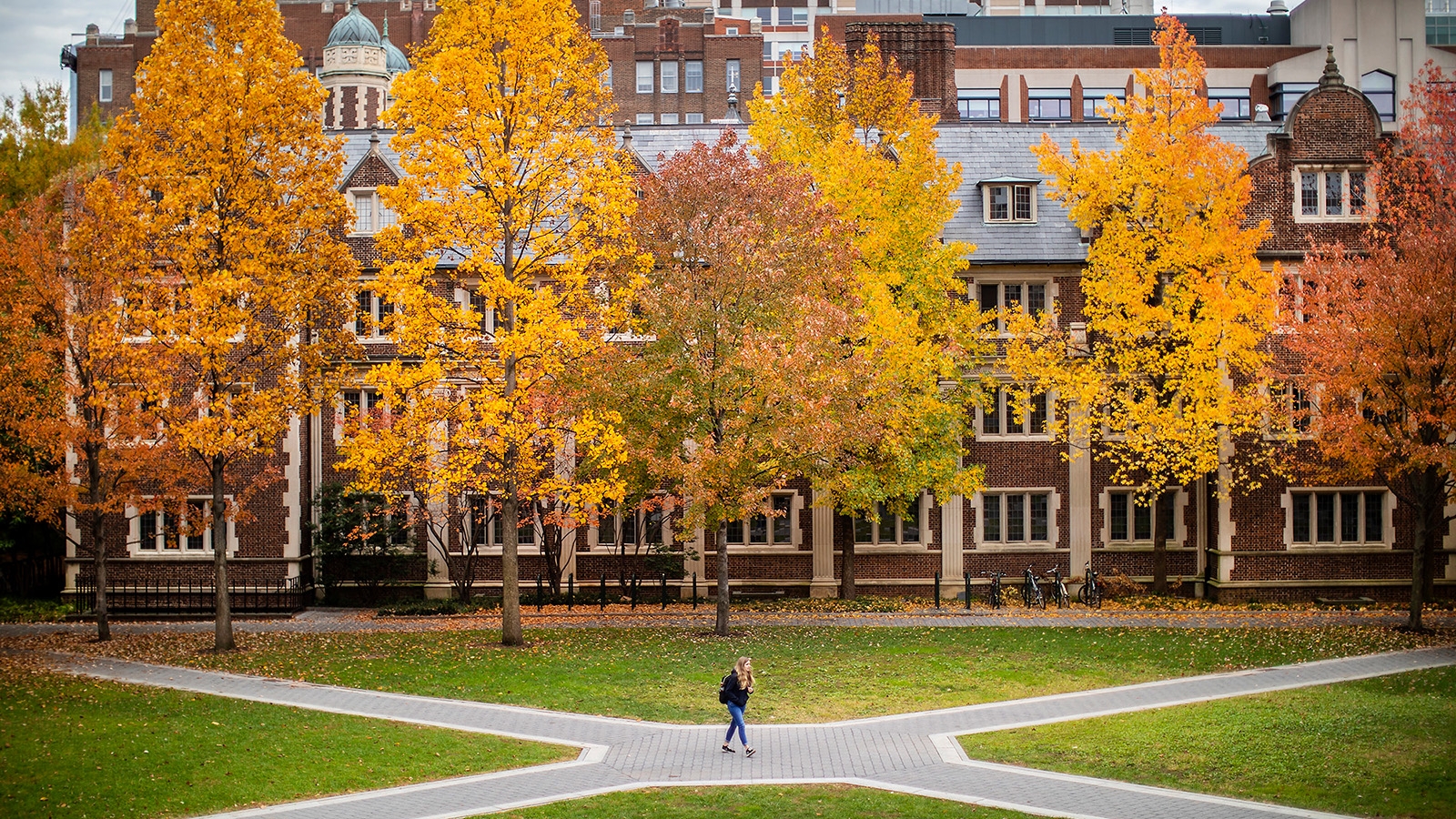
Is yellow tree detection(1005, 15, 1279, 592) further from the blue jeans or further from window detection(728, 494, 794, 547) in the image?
the blue jeans

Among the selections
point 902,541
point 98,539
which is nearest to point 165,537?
point 98,539

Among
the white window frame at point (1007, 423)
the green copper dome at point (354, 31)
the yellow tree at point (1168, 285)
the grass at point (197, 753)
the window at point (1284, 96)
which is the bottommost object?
the grass at point (197, 753)

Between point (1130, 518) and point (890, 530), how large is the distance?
24.2ft

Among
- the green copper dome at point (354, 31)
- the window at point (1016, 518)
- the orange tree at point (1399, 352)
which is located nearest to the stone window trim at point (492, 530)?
the window at point (1016, 518)

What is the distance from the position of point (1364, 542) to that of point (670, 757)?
1086 inches

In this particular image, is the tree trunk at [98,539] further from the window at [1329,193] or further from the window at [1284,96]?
the window at [1284,96]

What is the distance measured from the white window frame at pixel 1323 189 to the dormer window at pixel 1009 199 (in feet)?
25.0

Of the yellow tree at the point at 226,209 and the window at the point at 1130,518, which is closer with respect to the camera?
the yellow tree at the point at 226,209

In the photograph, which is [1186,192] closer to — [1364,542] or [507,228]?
[1364,542]

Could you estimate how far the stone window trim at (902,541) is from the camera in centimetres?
4028

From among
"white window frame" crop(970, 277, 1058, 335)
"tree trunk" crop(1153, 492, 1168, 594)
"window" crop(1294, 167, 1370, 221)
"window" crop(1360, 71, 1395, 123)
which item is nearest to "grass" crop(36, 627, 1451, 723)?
"tree trunk" crop(1153, 492, 1168, 594)

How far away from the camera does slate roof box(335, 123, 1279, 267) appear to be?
40.9m

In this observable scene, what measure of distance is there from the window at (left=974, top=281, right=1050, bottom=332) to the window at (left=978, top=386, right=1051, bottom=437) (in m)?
2.20

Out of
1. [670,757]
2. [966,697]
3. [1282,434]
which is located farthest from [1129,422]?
[670,757]
